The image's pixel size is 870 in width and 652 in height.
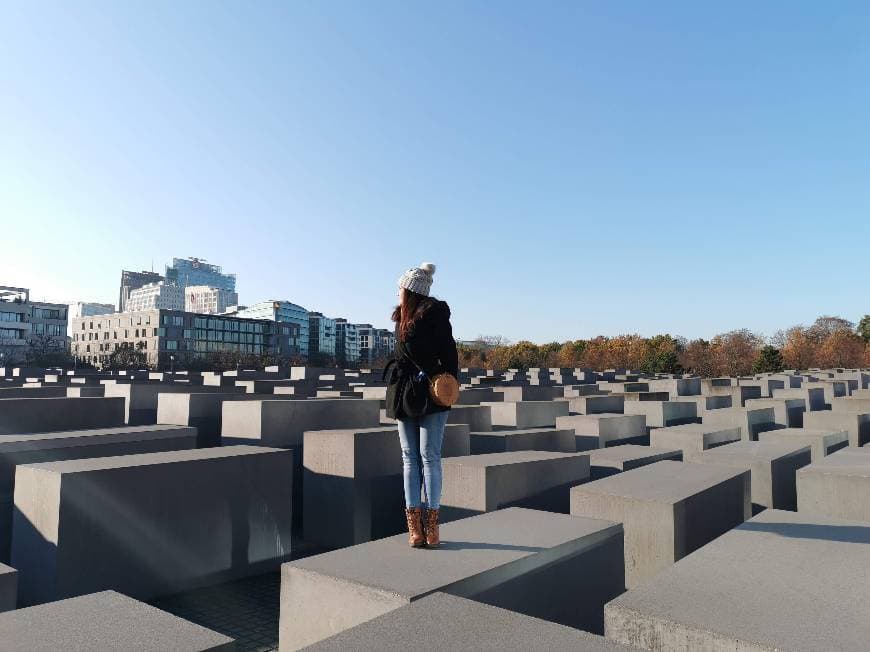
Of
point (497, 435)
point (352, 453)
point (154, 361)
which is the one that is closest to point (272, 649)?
point (352, 453)

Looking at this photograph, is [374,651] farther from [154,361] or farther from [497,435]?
[154,361]

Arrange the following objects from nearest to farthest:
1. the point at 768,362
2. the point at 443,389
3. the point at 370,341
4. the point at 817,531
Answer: the point at 443,389 < the point at 817,531 < the point at 768,362 < the point at 370,341

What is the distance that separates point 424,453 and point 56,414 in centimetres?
736

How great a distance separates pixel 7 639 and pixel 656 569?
4.18m

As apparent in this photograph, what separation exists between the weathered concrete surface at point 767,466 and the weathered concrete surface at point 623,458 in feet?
2.10

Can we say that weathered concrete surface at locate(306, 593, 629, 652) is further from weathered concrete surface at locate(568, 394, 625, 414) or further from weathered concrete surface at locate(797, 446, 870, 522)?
weathered concrete surface at locate(568, 394, 625, 414)

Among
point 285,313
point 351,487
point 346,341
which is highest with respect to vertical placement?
point 285,313

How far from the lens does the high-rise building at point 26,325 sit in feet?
254

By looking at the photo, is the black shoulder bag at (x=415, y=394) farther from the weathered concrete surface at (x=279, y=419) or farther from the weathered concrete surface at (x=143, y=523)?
the weathered concrete surface at (x=279, y=419)

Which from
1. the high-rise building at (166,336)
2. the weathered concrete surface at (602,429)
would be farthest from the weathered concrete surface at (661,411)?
the high-rise building at (166,336)

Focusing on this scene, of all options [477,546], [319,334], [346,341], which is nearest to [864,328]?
[477,546]

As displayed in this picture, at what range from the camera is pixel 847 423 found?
10242mm

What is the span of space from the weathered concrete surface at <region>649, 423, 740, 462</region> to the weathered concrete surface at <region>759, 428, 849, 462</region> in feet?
1.99

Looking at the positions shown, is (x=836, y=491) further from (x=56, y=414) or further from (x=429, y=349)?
(x=56, y=414)
